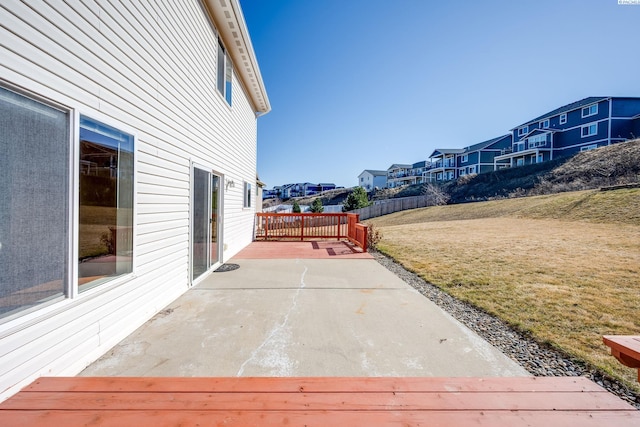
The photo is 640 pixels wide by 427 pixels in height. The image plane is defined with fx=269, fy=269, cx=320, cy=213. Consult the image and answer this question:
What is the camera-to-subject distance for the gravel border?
219cm

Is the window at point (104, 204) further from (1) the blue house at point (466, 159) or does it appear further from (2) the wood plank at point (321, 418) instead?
(1) the blue house at point (466, 159)

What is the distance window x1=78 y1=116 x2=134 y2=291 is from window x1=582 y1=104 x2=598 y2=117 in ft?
131

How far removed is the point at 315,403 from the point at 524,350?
235cm

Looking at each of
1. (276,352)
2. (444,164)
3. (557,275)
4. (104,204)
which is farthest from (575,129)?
(104,204)

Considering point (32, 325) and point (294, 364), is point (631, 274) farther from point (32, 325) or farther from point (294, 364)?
point (32, 325)

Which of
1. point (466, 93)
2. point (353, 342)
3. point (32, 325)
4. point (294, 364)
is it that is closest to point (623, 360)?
point (353, 342)

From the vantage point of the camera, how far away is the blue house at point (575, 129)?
25.7 m

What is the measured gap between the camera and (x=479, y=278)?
495cm

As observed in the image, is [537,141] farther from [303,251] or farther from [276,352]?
[276,352]

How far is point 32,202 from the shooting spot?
1.92 metres

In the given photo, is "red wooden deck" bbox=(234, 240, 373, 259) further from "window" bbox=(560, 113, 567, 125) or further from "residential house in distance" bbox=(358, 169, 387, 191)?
"residential house in distance" bbox=(358, 169, 387, 191)

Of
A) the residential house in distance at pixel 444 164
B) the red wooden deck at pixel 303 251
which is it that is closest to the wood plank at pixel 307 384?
the red wooden deck at pixel 303 251

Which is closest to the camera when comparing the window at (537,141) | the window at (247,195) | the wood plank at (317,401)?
the wood plank at (317,401)

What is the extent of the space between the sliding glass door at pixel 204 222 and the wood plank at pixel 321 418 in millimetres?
3169
